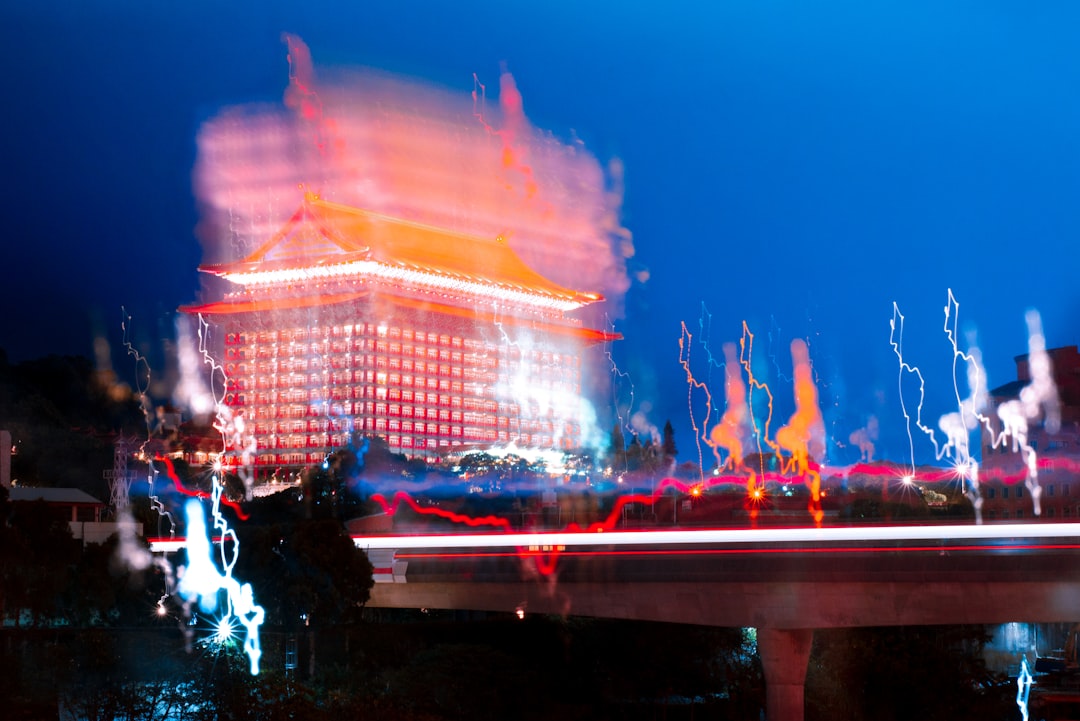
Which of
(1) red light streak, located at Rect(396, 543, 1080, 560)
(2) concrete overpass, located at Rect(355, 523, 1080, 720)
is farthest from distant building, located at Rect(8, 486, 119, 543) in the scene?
(1) red light streak, located at Rect(396, 543, 1080, 560)

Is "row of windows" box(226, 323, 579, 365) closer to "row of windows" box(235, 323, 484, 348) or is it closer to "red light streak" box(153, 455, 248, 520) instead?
"row of windows" box(235, 323, 484, 348)

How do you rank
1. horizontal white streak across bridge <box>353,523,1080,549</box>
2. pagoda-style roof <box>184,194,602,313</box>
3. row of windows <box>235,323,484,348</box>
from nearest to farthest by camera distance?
1. horizontal white streak across bridge <box>353,523,1080,549</box>
2. pagoda-style roof <box>184,194,602,313</box>
3. row of windows <box>235,323,484,348</box>

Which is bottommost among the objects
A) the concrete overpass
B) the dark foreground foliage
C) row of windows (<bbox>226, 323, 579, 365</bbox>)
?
the dark foreground foliage

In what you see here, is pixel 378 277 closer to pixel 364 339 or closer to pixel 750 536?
pixel 364 339

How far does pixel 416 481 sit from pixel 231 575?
7824 centimetres

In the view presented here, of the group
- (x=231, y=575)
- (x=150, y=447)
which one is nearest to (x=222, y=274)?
(x=150, y=447)

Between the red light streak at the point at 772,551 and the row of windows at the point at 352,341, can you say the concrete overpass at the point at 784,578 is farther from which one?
the row of windows at the point at 352,341

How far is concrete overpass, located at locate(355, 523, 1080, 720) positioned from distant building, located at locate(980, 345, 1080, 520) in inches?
2747

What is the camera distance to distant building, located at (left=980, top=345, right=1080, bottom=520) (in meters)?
121

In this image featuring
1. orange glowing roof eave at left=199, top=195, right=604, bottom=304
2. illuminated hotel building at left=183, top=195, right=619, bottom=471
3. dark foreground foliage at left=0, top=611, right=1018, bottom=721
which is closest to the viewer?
dark foreground foliage at left=0, top=611, right=1018, bottom=721

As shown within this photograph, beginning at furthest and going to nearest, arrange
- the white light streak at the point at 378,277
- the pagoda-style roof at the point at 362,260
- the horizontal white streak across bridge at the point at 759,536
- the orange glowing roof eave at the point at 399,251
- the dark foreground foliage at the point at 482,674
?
the orange glowing roof eave at the point at 399,251 → the pagoda-style roof at the point at 362,260 → the white light streak at the point at 378,277 → the horizontal white streak across bridge at the point at 759,536 → the dark foreground foliage at the point at 482,674

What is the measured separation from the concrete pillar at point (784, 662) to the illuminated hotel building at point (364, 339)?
121 m

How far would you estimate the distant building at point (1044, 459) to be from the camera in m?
121

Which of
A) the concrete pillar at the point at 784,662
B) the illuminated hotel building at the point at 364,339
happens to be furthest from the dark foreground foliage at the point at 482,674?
the illuminated hotel building at the point at 364,339
